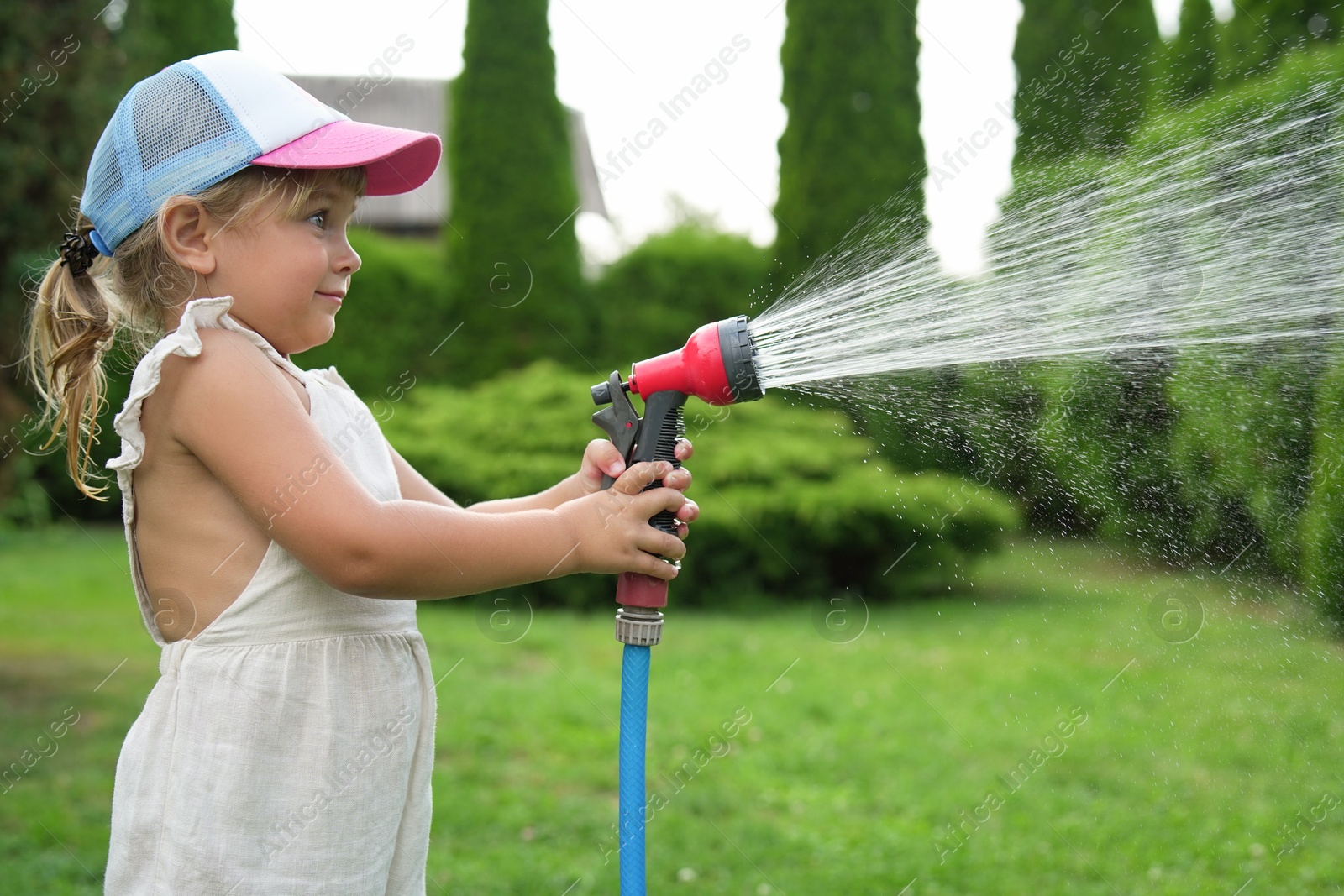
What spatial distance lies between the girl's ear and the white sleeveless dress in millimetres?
103

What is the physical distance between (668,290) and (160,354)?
415 inches

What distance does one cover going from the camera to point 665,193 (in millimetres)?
42406

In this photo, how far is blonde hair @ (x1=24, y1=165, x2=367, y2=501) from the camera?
1733 mm

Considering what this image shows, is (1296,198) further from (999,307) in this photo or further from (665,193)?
(665,193)

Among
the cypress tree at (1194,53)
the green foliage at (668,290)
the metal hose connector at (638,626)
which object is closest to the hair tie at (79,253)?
the metal hose connector at (638,626)

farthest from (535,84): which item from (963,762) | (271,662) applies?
(271,662)

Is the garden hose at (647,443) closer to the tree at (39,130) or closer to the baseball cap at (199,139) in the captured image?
the baseball cap at (199,139)

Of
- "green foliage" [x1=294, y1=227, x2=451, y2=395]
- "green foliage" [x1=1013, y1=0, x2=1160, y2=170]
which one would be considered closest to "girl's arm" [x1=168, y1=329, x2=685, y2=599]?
"green foliage" [x1=1013, y1=0, x2=1160, y2=170]

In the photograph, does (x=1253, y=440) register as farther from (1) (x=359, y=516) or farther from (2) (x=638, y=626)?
(1) (x=359, y=516)

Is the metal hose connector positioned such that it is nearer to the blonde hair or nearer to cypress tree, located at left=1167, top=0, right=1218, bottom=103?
the blonde hair

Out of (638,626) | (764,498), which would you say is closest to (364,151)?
(638,626)

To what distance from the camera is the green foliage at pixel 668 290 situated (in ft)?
39.2

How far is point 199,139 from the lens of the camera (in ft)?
5.63

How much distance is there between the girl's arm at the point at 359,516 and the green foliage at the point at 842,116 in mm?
9241
